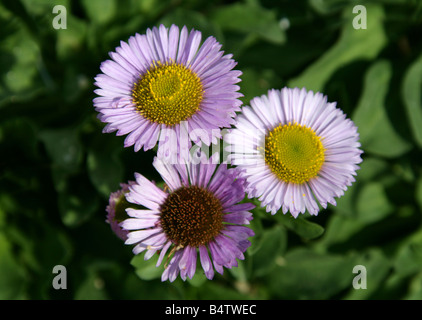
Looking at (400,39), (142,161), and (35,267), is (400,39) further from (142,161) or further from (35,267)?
(35,267)

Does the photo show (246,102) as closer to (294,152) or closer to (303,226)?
(294,152)

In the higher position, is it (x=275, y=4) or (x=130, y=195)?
(x=275, y=4)

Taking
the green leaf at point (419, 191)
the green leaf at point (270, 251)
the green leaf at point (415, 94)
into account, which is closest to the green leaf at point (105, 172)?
the green leaf at point (270, 251)

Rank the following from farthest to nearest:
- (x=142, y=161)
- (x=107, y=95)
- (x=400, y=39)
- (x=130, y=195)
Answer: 1. (x=400, y=39)
2. (x=142, y=161)
3. (x=107, y=95)
4. (x=130, y=195)

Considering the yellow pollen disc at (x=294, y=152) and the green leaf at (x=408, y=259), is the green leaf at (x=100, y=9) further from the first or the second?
the green leaf at (x=408, y=259)

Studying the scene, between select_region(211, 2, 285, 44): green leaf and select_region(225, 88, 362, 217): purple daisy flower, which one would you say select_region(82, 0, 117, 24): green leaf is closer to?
select_region(211, 2, 285, 44): green leaf

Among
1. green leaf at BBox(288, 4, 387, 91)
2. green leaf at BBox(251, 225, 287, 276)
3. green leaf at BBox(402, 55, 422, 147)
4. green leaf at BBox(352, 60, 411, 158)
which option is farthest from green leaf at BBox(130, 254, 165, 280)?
green leaf at BBox(402, 55, 422, 147)

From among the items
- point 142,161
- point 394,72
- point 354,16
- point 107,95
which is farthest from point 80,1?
point 394,72
